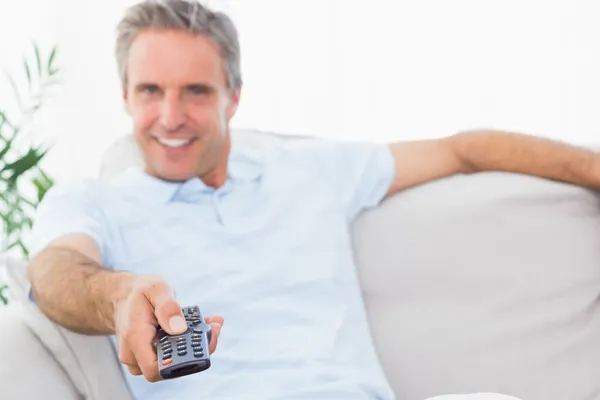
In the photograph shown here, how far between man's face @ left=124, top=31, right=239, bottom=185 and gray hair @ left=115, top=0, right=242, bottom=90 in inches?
0.6

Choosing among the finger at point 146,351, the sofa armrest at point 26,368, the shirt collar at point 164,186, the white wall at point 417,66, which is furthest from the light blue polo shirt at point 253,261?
the white wall at point 417,66

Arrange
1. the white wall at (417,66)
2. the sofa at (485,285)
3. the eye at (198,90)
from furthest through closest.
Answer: the white wall at (417,66) < the eye at (198,90) < the sofa at (485,285)

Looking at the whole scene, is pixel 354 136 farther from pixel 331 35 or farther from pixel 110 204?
pixel 110 204

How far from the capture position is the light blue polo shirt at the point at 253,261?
112 cm

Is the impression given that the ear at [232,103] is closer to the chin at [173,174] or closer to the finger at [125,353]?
the chin at [173,174]

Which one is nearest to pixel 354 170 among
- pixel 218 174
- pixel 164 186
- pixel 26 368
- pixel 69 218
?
pixel 218 174

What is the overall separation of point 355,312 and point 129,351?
0.52 metres

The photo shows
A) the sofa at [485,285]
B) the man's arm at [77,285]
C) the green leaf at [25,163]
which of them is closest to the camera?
the man's arm at [77,285]

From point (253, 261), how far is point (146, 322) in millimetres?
444

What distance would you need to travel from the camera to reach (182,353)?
2.45 feet

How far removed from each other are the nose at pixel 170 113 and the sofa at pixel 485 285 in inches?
6.3

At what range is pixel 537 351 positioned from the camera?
49.4 inches

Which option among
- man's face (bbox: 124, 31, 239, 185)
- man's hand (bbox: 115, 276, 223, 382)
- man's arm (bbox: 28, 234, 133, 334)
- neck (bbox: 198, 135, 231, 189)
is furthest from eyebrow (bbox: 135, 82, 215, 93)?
man's hand (bbox: 115, 276, 223, 382)

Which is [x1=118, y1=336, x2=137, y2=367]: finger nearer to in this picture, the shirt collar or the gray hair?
the shirt collar
